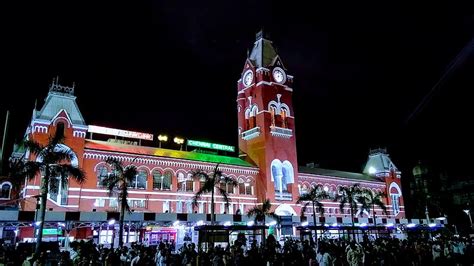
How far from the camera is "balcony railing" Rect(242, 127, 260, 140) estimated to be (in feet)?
214

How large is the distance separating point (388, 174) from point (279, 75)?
34.4m

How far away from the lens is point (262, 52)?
228 ft

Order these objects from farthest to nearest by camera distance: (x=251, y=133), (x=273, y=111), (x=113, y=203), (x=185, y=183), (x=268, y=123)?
(x=273, y=111) < (x=251, y=133) < (x=268, y=123) < (x=185, y=183) < (x=113, y=203)

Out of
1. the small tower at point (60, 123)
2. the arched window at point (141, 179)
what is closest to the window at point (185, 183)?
the arched window at point (141, 179)

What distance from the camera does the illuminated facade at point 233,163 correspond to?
47281 mm

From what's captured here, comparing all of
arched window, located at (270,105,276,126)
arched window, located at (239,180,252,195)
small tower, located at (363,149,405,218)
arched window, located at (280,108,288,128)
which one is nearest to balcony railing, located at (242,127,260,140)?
arched window, located at (270,105,276,126)

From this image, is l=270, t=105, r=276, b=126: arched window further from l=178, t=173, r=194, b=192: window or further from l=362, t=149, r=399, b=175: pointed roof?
l=362, t=149, r=399, b=175: pointed roof

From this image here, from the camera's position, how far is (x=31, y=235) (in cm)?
4381

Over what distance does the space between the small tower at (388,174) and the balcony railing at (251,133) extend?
3425cm

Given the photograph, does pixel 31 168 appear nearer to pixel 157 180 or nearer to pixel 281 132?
pixel 157 180

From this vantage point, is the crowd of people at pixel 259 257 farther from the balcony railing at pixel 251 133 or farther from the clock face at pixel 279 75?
the clock face at pixel 279 75

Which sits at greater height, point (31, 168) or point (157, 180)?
point (157, 180)

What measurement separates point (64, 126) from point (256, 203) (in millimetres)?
29691

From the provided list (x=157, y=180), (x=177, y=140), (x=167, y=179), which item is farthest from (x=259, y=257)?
(x=177, y=140)
